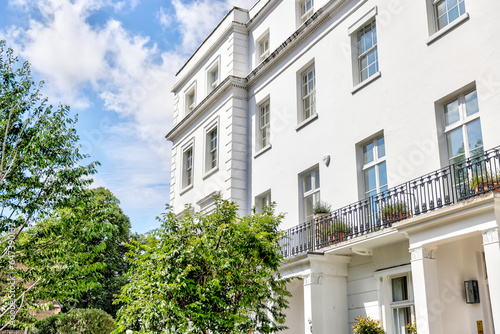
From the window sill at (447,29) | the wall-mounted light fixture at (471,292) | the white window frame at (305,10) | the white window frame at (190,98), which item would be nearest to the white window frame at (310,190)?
the window sill at (447,29)

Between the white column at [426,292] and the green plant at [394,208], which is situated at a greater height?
the green plant at [394,208]

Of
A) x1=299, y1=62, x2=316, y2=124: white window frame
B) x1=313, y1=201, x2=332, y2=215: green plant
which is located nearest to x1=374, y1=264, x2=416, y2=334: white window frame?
x1=313, y1=201, x2=332, y2=215: green plant

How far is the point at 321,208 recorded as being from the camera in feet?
54.6

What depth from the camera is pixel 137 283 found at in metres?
12.8

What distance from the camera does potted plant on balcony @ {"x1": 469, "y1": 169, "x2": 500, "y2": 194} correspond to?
36.3ft

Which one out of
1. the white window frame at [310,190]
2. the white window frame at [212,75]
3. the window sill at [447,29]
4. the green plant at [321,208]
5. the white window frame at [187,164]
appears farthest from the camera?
the white window frame at [187,164]

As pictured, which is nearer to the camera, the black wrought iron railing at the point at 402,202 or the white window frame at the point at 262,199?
the black wrought iron railing at the point at 402,202

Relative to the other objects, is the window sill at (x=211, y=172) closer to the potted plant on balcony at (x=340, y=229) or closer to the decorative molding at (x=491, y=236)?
the potted plant on balcony at (x=340, y=229)

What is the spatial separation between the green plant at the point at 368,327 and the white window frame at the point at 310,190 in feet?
14.2

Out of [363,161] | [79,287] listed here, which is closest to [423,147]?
[363,161]

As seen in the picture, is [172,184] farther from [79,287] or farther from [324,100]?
[79,287]

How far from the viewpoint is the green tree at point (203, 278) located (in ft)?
39.6

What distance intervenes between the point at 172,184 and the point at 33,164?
14351 mm

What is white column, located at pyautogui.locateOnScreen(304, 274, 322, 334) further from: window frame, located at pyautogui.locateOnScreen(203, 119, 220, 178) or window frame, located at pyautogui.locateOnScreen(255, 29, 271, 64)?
window frame, located at pyautogui.locateOnScreen(255, 29, 271, 64)
